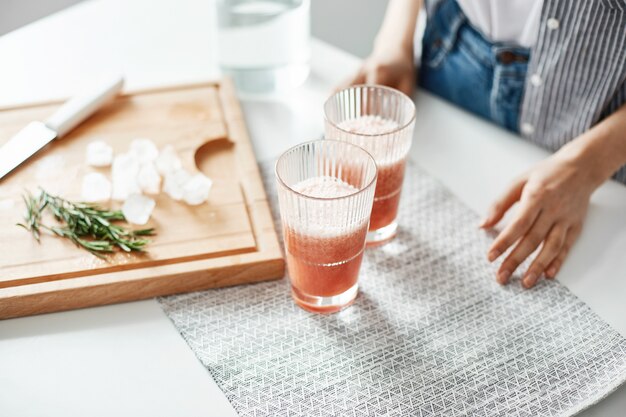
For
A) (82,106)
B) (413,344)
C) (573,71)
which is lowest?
(413,344)

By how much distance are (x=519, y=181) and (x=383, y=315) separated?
0.35m

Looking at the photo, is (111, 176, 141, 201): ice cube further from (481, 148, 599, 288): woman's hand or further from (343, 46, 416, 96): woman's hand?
(481, 148, 599, 288): woman's hand

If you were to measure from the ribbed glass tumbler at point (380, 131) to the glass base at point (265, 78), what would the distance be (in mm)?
409

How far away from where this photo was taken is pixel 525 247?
44.3 inches

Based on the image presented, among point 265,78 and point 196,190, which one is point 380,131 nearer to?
point 196,190

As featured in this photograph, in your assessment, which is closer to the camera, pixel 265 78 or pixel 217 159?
pixel 217 159

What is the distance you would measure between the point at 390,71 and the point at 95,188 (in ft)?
2.10

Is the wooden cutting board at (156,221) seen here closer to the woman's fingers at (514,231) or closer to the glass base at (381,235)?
the glass base at (381,235)

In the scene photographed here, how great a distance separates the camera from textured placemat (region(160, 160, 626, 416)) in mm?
940

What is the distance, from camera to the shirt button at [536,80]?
135 centimetres

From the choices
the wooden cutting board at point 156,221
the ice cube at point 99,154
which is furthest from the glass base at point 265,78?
the ice cube at point 99,154

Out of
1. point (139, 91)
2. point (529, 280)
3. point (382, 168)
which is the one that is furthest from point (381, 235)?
point (139, 91)

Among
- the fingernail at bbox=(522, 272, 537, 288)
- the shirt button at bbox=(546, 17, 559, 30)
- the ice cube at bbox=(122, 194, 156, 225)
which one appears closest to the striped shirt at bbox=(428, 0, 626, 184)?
the shirt button at bbox=(546, 17, 559, 30)

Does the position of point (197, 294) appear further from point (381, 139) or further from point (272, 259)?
point (381, 139)
